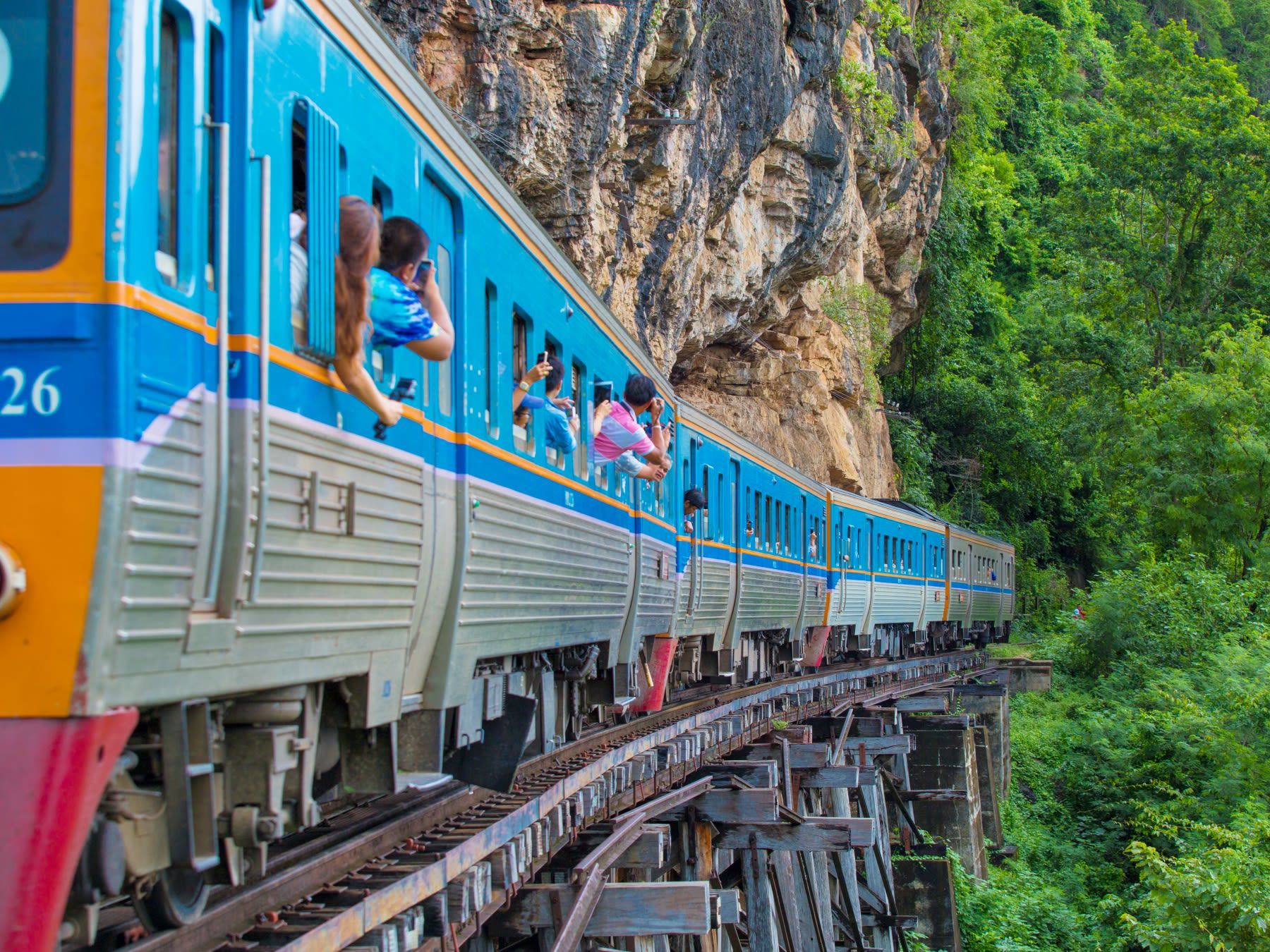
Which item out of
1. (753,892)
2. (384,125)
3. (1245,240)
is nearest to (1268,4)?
(1245,240)

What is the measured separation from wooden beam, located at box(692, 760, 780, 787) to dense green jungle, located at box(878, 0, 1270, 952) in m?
4.85

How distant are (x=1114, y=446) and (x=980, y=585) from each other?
529 centimetres

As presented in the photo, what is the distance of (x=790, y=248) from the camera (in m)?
24.8

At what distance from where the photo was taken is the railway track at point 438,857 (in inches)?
163

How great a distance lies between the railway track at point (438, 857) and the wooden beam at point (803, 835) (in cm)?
76

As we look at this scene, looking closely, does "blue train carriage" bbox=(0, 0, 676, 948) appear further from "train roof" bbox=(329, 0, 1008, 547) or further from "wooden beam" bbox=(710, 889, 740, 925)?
"wooden beam" bbox=(710, 889, 740, 925)

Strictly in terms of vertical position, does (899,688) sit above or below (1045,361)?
below

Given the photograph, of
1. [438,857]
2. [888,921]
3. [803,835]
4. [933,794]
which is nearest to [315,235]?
[438,857]

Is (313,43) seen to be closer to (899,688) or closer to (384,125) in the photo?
(384,125)

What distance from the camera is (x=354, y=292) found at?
154 inches

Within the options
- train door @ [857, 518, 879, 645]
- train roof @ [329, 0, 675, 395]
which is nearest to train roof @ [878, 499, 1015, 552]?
train door @ [857, 518, 879, 645]

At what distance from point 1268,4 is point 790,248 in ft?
182

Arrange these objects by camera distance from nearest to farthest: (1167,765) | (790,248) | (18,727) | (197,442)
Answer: (18,727), (197,442), (1167,765), (790,248)

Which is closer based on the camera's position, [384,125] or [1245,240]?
[384,125]
